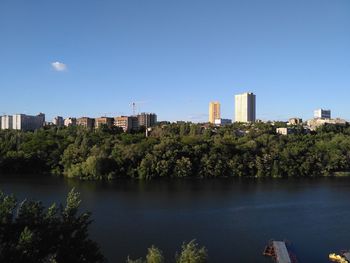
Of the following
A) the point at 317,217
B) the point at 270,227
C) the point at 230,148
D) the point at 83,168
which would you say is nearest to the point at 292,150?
the point at 230,148

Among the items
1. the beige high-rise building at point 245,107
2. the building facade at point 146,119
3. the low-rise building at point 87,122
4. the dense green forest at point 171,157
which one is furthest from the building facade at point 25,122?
the beige high-rise building at point 245,107

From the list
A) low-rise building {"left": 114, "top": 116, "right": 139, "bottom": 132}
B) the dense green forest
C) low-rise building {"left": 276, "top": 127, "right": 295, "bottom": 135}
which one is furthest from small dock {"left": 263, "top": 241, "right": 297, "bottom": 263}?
low-rise building {"left": 114, "top": 116, "right": 139, "bottom": 132}

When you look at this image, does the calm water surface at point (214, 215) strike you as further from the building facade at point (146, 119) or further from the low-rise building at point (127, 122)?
the building facade at point (146, 119)

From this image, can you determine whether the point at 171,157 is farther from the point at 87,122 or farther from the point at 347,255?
the point at 87,122

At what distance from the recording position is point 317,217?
66.7 feet

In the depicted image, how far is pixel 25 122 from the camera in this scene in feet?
267

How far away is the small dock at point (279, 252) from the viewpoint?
44.6ft

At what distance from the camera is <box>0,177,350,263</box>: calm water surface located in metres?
15.1

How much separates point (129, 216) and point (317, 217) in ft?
28.4

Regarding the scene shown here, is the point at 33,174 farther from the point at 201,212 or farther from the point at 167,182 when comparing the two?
the point at 201,212

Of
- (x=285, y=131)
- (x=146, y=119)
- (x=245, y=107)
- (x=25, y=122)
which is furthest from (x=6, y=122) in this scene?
(x=285, y=131)

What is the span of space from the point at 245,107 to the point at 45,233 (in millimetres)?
85957

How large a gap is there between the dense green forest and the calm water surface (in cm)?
432

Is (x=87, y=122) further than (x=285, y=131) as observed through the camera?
Yes
